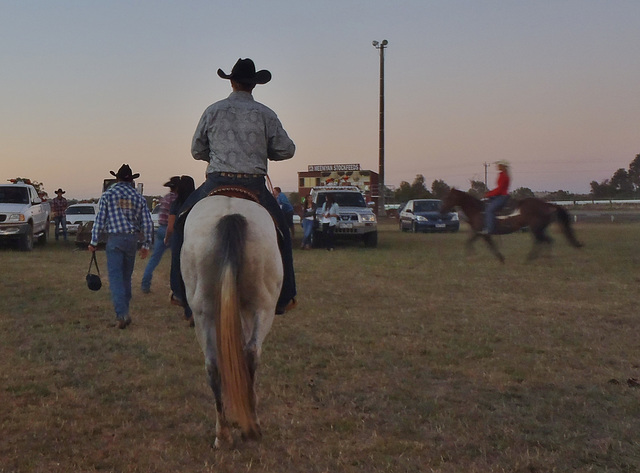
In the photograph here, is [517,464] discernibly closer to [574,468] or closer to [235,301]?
[574,468]

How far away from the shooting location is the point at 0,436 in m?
4.38

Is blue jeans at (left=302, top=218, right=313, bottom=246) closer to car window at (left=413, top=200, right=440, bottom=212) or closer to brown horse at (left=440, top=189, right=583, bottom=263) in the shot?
car window at (left=413, top=200, right=440, bottom=212)

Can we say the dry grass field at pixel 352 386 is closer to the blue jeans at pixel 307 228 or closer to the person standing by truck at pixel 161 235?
the person standing by truck at pixel 161 235

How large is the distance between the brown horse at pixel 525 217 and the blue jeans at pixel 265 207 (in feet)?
5.59

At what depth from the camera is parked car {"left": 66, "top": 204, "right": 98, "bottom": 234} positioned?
26884 mm

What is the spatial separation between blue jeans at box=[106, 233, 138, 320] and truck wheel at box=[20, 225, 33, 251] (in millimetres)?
12299

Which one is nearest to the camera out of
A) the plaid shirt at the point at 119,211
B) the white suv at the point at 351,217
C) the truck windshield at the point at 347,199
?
the plaid shirt at the point at 119,211

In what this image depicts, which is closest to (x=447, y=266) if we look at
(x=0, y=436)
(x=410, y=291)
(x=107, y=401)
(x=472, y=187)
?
(x=410, y=291)

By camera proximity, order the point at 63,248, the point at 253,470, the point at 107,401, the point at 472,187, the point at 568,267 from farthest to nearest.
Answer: the point at 63,248 → the point at 568,267 → the point at 472,187 → the point at 107,401 → the point at 253,470

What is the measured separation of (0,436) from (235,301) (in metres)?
1.99

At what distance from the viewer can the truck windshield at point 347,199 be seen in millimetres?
20802

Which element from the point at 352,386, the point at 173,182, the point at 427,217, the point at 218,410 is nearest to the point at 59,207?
the point at 427,217

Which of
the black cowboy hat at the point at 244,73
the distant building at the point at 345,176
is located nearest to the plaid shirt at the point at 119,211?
the black cowboy hat at the point at 244,73

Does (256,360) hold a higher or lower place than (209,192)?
lower
